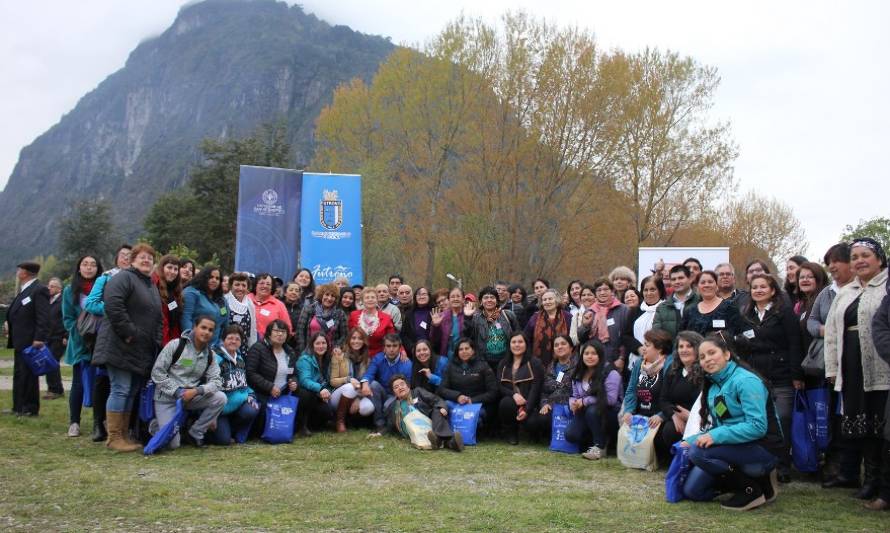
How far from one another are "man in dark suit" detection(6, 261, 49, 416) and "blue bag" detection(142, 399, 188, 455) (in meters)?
2.74

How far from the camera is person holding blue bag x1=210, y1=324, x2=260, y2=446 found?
23.0 ft

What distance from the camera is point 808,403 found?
19.5 feet

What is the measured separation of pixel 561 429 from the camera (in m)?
7.18

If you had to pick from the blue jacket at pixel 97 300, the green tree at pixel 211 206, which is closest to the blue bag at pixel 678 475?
the blue jacket at pixel 97 300

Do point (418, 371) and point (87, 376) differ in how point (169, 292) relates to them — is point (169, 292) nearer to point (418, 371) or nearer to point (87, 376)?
point (87, 376)

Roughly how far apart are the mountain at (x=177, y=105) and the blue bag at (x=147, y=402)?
91366 mm

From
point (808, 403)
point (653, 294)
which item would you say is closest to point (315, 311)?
point (653, 294)

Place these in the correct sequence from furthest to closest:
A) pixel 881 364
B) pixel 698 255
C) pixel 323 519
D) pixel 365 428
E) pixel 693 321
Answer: pixel 698 255 < pixel 365 428 < pixel 693 321 < pixel 881 364 < pixel 323 519

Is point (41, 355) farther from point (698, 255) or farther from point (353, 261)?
point (698, 255)

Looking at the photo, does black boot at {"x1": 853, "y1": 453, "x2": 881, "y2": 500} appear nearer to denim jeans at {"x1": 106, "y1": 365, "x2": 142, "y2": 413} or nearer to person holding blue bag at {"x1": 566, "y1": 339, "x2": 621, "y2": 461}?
person holding blue bag at {"x1": 566, "y1": 339, "x2": 621, "y2": 461}

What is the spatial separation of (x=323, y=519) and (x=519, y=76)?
59.0 feet

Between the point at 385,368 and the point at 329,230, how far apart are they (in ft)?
10.0

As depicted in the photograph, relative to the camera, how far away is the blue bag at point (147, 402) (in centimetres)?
659

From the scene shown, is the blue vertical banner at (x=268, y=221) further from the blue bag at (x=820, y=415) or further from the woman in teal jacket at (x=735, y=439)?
the blue bag at (x=820, y=415)
